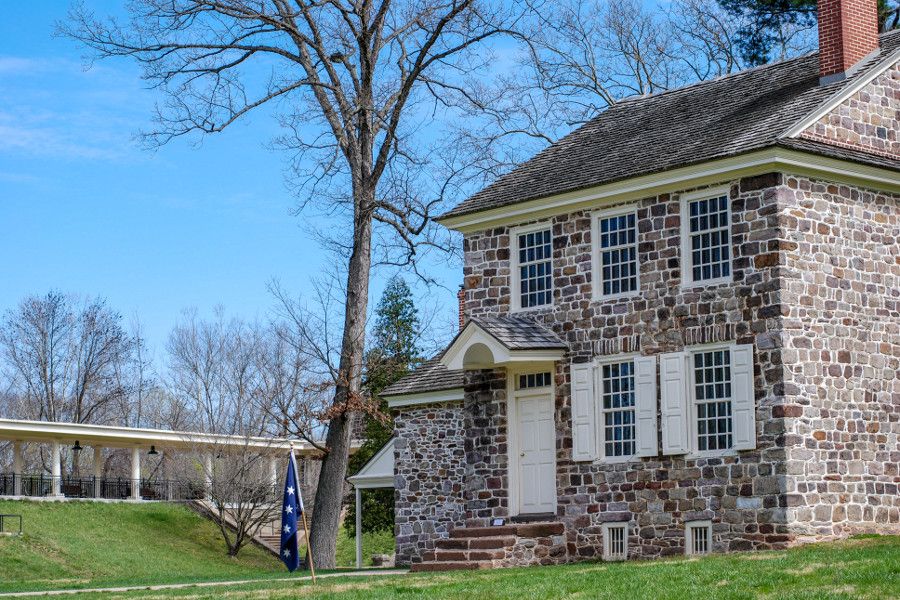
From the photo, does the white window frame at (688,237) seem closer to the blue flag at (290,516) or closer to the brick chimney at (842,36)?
the brick chimney at (842,36)

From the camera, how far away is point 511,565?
21.6m

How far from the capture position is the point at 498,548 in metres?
21.6

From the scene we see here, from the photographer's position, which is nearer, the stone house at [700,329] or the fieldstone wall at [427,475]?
the stone house at [700,329]

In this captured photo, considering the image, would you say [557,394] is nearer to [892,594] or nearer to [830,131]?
[830,131]

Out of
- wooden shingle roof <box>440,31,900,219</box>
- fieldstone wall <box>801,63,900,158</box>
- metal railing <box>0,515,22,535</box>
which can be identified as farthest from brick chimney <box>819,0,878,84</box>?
metal railing <box>0,515,22,535</box>

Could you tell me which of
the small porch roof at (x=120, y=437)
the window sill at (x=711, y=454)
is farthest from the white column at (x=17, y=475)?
the window sill at (x=711, y=454)

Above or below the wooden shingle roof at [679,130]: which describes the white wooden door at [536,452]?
below

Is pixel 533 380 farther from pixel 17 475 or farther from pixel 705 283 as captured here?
pixel 17 475

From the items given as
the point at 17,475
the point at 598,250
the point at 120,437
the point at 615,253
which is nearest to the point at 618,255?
the point at 615,253

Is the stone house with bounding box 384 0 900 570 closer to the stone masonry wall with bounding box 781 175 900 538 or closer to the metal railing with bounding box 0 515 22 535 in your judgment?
the stone masonry wall with bounding box 781 175 900 538

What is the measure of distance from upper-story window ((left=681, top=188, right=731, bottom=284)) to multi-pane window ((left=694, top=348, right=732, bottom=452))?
49.7 inches

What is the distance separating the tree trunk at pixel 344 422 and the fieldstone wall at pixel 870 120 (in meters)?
11.5

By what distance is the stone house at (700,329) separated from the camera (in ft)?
64.6

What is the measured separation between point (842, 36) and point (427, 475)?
1266 centimetres
